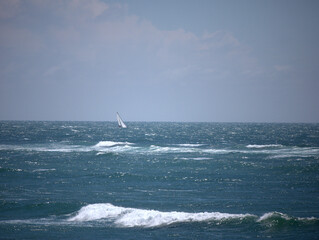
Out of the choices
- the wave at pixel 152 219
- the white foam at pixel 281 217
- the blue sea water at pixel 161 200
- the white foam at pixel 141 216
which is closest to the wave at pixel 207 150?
the blue sea water at pixel 161 200

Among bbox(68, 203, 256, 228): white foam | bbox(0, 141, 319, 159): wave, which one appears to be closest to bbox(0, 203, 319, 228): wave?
bbox(68, 203, 256, 228): white foam

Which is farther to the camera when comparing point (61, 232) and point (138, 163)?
point (138, 163)

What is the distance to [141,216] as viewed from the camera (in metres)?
23.2

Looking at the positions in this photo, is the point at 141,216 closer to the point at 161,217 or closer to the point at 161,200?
the point at 161,217

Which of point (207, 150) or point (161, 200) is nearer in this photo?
point (161, 200)

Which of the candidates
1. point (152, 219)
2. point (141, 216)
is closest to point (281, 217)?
point (152, 219)

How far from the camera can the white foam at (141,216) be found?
73.4ft

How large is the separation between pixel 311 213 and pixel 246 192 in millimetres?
7180

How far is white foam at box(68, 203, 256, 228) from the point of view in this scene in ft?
73.4

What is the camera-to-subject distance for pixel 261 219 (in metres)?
22.4

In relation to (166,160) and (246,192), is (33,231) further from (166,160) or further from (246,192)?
(166,160)

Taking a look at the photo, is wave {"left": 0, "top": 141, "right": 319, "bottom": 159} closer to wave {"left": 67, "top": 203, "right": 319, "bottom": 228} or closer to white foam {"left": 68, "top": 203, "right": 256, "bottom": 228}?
white foam {"left": 68, "top": 203, "right": 256, "bottom": 228}

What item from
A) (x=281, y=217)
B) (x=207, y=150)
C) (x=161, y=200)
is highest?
(x=207, y=150)

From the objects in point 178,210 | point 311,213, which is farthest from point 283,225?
point 178,210
